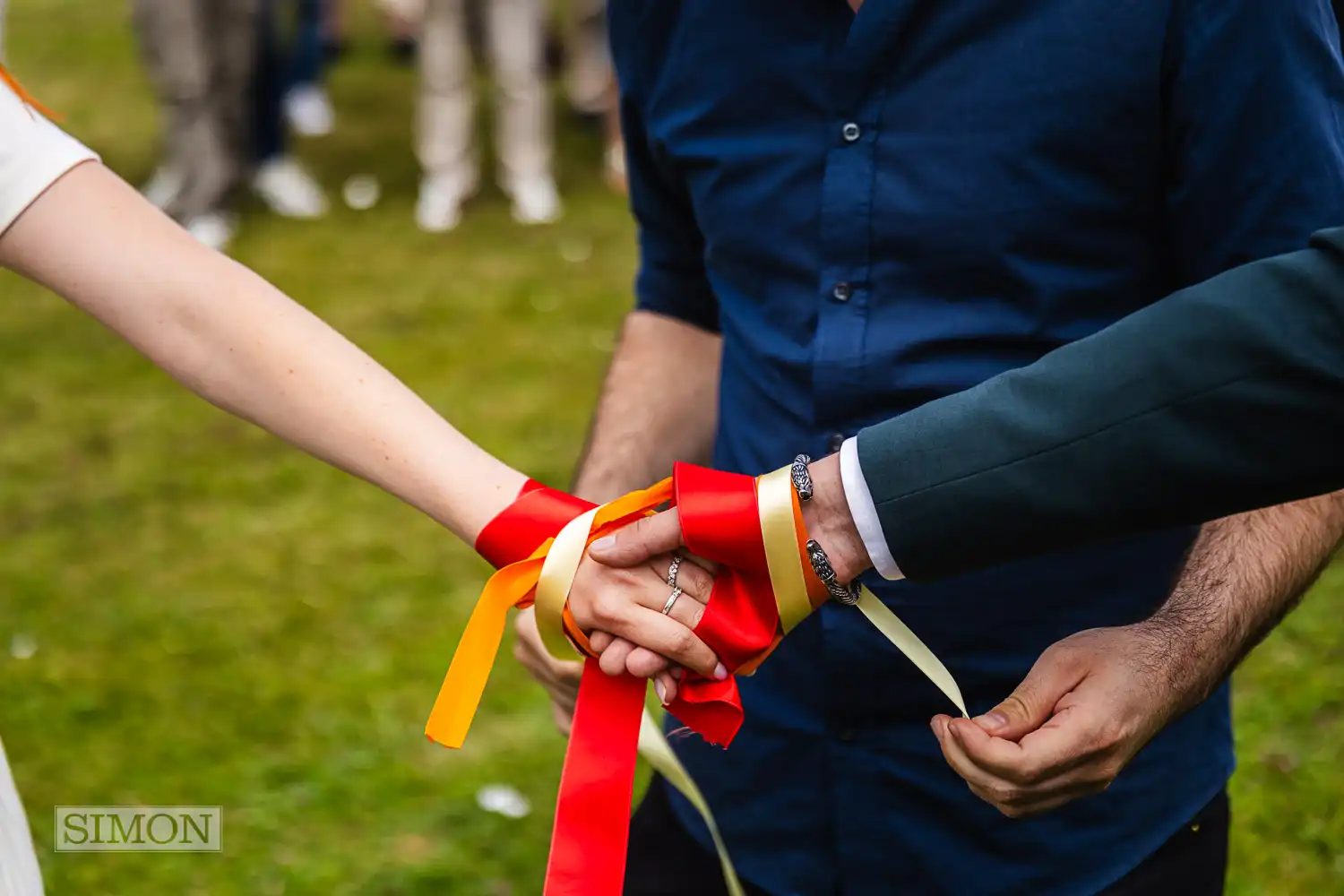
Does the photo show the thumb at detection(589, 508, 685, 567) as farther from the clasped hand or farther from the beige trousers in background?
the beige trousers in background

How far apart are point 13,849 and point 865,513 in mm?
942

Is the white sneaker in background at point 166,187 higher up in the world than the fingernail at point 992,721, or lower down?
lower down

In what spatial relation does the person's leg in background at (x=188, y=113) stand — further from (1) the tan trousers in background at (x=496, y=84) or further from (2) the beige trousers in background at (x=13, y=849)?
(2) the beige trousers in background at (x=13, y=849)

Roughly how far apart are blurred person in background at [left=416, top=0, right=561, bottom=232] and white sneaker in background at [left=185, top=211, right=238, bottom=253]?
3.29 feet

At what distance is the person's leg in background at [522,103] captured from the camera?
7258mm

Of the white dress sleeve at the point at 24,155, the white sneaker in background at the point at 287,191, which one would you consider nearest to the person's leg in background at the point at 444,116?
the white sneaker in background at the point at 287,191

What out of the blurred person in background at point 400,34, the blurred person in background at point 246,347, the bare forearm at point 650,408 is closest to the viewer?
the blurred person in background at point 246,347

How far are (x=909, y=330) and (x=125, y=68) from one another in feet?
34.3

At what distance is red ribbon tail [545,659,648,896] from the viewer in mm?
1611

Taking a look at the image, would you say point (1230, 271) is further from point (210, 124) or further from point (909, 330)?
point (210, 124)

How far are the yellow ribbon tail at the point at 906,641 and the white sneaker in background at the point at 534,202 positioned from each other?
20.6 ft

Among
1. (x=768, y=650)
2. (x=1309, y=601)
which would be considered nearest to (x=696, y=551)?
(x=768, y=650)

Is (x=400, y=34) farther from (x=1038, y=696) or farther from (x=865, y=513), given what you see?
(x=1038, y=696)

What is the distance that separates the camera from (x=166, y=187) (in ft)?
24.2
